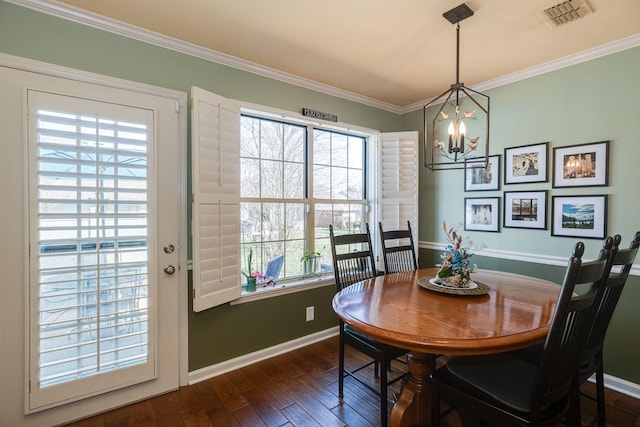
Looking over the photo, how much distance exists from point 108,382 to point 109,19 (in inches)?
93.3

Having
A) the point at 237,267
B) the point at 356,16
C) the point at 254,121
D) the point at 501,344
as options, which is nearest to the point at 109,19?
the point at 254,121

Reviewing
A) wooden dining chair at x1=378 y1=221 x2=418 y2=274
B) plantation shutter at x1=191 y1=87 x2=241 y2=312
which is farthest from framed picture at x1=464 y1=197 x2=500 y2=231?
plantation shutter at x1=191 y1=87 x2=241 y2=312

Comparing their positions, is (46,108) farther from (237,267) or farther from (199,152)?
(237,267)

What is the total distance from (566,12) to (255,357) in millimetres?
3377

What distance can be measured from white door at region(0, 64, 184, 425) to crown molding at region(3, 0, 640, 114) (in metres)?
0.41

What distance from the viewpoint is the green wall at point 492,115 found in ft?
6.41

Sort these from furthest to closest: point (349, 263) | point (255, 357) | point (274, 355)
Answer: point (274, 355) < point (255, 357) < point (349, 263)

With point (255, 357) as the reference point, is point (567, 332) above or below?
above

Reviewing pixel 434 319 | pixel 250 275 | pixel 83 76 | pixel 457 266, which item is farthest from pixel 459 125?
pixel 83 76

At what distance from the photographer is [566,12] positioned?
1950 mm

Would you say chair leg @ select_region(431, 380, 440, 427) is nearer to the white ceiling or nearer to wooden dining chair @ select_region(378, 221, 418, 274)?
wooden dining chair @ select_region(378, 221, 418, 274)

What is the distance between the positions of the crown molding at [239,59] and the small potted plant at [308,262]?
5.42 ft

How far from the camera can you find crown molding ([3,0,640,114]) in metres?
1.89

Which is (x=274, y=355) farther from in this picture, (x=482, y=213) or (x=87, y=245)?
(x=482, y=213)
